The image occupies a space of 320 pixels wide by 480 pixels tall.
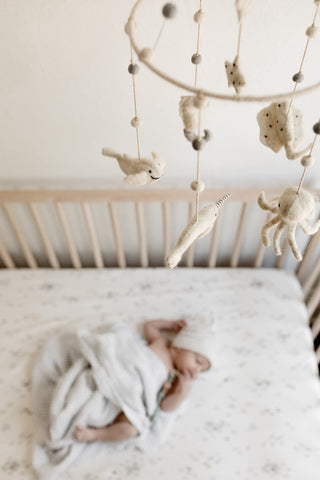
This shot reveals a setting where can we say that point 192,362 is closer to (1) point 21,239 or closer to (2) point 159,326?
(2) point 159,326

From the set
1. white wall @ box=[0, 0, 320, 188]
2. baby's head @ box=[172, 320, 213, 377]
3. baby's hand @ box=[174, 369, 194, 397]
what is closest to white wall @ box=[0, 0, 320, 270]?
white wall @ box=[0, 0, 320, 188]

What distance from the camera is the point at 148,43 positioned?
2.81 ft

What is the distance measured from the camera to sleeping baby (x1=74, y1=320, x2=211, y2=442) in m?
1.08

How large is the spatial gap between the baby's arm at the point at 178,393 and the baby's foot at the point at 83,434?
0.71 feet

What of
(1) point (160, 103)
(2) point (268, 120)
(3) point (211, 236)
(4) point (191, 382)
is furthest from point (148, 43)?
(4) point (191, 382)

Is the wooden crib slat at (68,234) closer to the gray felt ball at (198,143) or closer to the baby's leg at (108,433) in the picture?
the baby's leg at (108,433)

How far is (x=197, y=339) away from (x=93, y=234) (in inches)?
20.2

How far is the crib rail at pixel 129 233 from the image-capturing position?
1.20 metres

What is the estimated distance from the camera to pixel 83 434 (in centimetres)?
107

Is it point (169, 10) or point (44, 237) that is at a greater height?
point (169, 10)

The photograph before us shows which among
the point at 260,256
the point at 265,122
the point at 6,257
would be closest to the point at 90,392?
the point at 6,257

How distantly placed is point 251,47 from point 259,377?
0.94 m

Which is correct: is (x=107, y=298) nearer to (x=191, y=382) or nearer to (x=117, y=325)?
(x=117, y=325)

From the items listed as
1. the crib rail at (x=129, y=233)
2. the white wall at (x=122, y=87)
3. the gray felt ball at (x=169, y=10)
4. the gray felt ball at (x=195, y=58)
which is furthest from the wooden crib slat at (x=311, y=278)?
the gray felt ball at (x=169, y=10)
